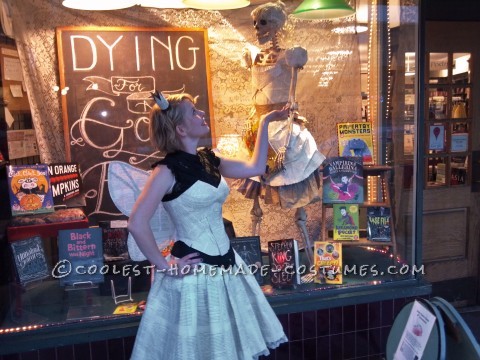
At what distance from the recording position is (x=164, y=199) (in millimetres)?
2252

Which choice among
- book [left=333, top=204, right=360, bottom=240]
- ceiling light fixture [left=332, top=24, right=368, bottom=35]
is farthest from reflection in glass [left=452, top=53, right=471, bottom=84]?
book [left=333, top=204, right=360, bottom=240]

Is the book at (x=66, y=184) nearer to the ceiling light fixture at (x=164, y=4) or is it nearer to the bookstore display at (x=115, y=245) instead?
the bookstore display at (x=115, y=245)

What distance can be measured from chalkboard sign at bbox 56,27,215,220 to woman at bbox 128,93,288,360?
1401mm

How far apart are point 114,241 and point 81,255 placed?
276mm

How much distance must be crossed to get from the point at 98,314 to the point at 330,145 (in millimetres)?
1899

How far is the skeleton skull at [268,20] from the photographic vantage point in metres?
3.22

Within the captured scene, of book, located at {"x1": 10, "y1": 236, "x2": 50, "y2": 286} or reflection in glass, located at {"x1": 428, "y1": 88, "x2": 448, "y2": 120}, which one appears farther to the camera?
reflection in glass, located at {"x1": 428, "y1": 88, "x2": 448, "y2": 120}

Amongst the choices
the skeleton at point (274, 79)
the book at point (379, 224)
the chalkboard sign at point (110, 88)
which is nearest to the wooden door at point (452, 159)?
the book at point (379, 224)

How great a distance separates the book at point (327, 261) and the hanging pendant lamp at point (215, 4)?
1.75m

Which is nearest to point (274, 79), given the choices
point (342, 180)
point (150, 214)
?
point (342, 180)

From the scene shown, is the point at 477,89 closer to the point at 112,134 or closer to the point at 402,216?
the point at 402,216

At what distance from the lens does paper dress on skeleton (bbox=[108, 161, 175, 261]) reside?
2.68 m

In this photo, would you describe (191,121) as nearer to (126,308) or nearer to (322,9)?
(126,308)

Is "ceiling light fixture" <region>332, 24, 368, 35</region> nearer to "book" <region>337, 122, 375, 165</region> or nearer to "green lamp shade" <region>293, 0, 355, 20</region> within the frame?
"green lamp shade" <region>293, 0, 355, 20</region>
